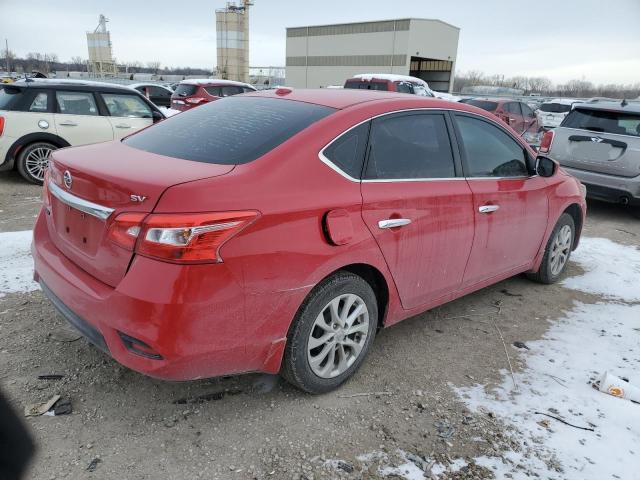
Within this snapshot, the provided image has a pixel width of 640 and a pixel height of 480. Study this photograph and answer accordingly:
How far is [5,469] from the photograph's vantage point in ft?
3.66

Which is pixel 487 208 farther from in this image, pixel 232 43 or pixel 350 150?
pixel 232 43

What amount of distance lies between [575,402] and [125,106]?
7945mm

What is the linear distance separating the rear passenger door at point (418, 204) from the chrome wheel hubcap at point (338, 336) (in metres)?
0.33

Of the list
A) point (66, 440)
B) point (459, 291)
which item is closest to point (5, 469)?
point (66, 440)

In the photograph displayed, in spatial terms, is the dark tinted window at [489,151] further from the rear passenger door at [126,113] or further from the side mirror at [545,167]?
the rear passenger door at [126,113]

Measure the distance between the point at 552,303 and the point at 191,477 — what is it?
3.41 metres

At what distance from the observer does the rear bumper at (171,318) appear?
2.14m

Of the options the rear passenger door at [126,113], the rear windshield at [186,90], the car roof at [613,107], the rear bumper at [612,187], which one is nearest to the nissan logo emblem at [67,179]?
the rear passenger door at [126,113]

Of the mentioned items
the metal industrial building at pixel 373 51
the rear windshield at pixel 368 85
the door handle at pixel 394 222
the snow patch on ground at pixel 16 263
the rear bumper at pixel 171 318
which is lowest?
the snow patch on ground at pixel 16 263

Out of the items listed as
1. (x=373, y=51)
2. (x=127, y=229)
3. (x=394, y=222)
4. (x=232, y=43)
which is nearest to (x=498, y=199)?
(x=394, y=222)

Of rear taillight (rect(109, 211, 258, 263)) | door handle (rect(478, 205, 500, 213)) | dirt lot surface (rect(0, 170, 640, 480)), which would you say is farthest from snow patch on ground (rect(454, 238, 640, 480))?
rear taillight (rect(109, 211, 258, 263))

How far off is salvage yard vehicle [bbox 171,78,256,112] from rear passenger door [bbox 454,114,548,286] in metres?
12.7

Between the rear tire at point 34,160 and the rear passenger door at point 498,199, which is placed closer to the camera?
the rear passenger door at point 498,199

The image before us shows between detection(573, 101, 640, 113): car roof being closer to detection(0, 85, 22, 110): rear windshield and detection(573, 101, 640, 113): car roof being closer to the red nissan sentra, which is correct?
the red nissan sentra
